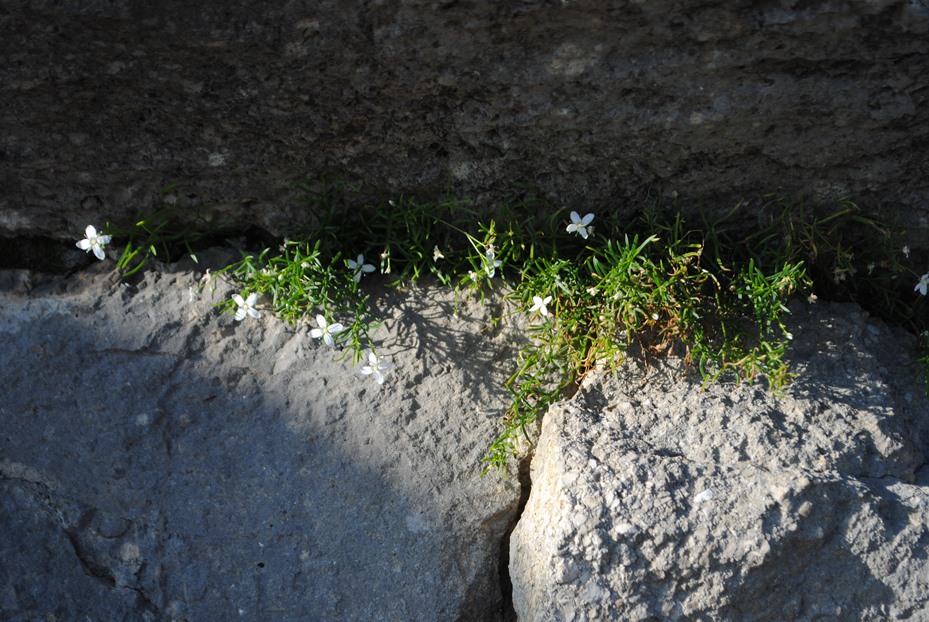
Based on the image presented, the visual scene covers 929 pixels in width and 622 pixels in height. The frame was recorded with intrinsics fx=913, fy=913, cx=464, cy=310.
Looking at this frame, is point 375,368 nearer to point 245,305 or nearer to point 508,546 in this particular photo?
point 245,305

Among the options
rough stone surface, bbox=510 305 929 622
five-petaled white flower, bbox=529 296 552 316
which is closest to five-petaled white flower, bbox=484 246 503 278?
five-petaled white flower, bbox=529 296 552 316

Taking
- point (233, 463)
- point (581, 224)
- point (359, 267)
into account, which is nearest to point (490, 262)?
point (581, 224)

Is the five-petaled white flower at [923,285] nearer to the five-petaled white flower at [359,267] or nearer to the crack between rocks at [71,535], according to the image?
the five-petaled white flower at [359,267]

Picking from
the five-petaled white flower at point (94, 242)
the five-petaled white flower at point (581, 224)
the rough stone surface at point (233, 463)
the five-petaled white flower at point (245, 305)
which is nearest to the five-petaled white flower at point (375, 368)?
the rough stone surface at point (233, 463)

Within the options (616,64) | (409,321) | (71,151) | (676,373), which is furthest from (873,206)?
(71,151)

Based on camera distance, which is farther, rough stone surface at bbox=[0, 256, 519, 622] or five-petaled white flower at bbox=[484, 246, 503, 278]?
five-petaled white flower at bbox=[484, 246, 503, 278]

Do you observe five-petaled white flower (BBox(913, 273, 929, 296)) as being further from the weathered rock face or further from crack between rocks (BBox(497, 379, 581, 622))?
crack between rocks (BBox(497, 379, 581, 622))
